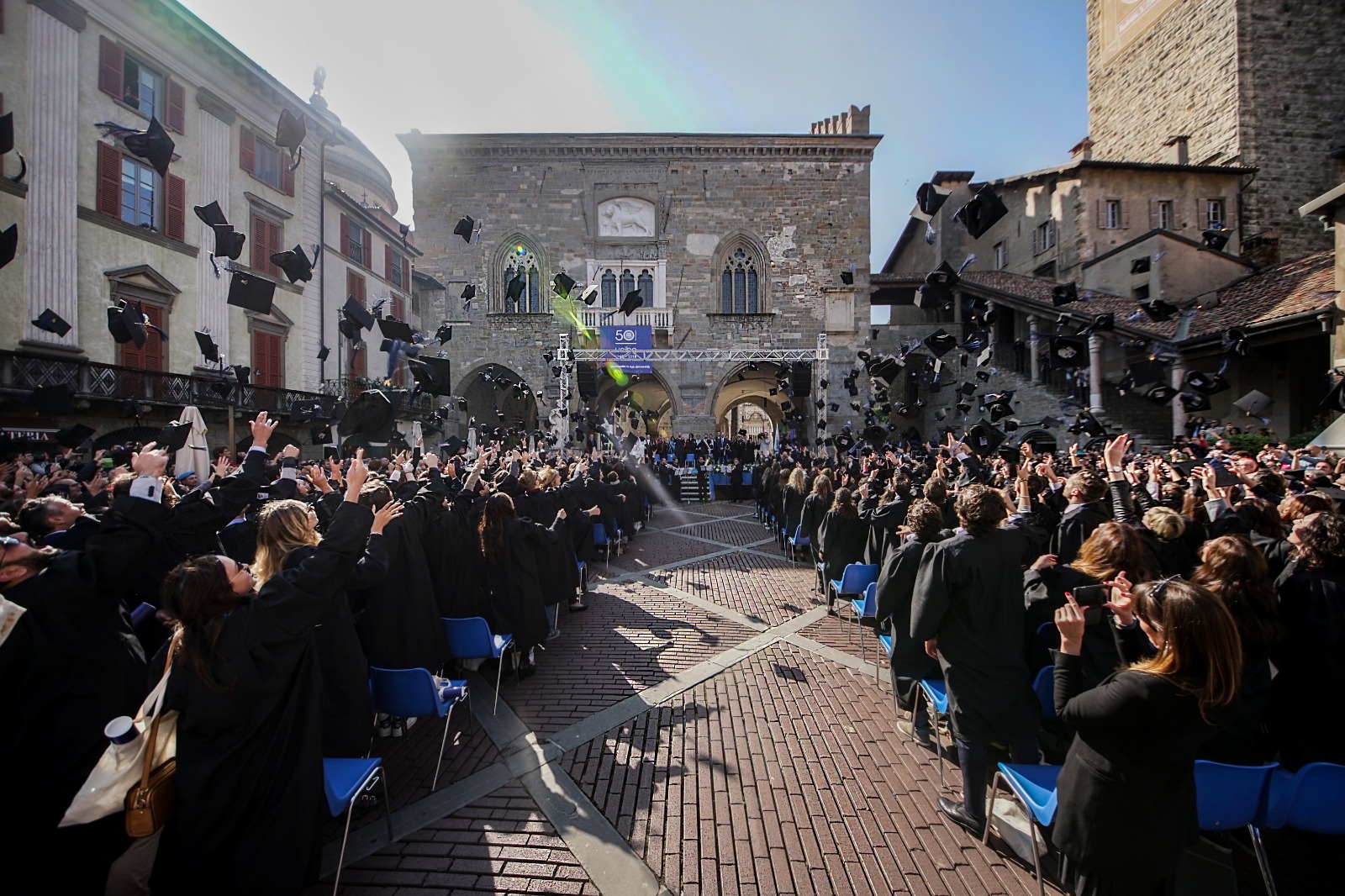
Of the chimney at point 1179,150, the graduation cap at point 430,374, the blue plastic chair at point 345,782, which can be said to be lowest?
the blue plastic chair at point 345,782

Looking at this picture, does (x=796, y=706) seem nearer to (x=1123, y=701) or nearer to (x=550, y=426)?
(x=1123, y=701)

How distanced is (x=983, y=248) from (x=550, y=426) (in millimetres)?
20488

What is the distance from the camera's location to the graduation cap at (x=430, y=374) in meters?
10.1

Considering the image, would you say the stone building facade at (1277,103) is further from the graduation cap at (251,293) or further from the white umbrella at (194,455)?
the white umbrella at (194,455)

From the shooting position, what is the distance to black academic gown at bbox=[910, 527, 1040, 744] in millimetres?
3336

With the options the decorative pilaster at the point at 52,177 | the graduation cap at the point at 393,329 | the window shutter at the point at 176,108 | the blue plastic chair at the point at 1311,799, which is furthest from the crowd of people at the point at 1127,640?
the window shutter at the point at 176,108

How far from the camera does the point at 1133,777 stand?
215cm

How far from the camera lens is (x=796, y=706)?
5.03 metres

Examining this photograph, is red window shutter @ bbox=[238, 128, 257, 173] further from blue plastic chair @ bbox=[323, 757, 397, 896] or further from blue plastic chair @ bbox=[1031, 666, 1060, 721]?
blue plastic chair @ bbox=[1031, 666, 1060, 721]

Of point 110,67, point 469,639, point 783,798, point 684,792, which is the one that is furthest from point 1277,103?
point 110,67

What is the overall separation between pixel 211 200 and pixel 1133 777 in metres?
24.1

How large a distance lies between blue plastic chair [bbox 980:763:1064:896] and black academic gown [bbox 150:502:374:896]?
10.6 feet

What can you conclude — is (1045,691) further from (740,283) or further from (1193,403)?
(740,283)

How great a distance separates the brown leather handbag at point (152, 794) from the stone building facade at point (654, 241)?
22.6m
